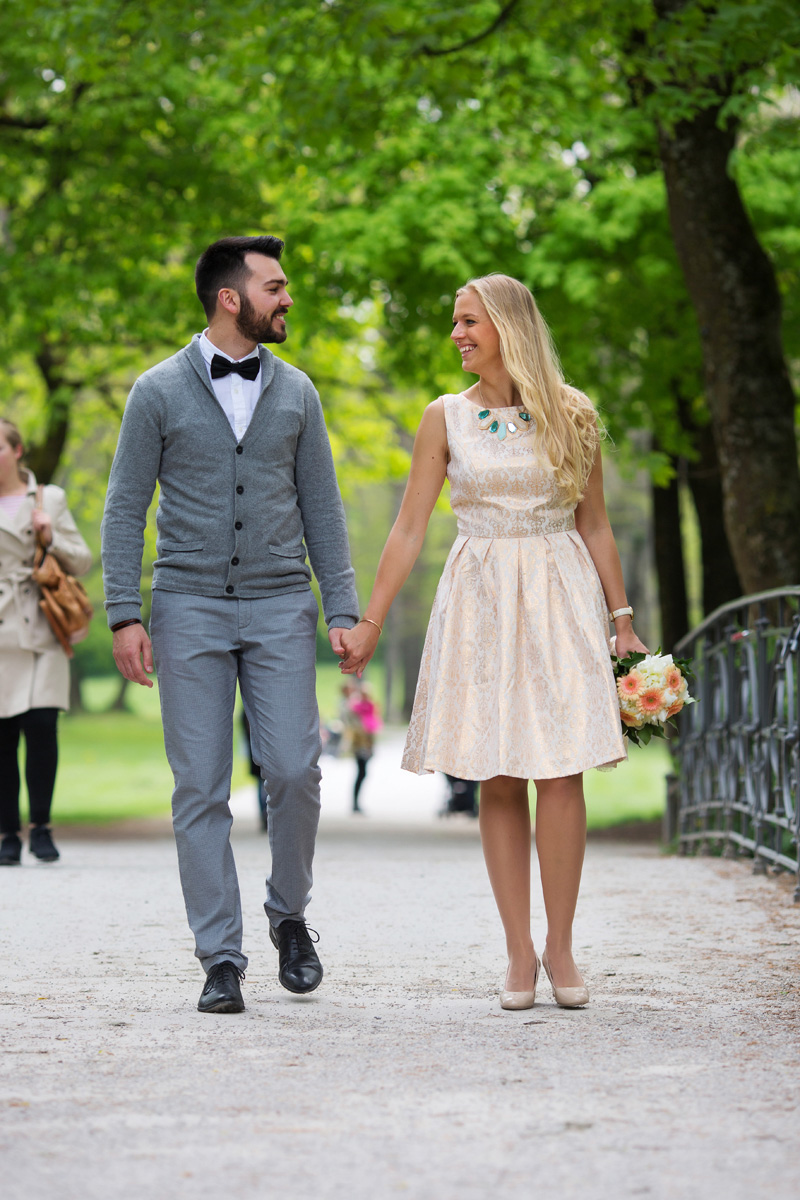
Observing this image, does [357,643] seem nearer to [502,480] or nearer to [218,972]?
[502,480]

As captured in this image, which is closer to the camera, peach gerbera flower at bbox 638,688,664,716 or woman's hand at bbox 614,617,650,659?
peach gerbera flower at bbox 638,688,664,716

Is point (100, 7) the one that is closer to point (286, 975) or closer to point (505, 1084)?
point (286, 975)

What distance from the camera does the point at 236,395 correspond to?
15.3ft

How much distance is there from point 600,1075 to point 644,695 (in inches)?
52.9

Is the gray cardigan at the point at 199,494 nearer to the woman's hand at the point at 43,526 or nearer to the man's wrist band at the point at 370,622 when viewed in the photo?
the man's wrist band at the point at 370,622

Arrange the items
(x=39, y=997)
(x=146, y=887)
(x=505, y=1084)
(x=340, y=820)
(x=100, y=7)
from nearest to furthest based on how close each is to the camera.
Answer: (x=505, y=1084), (x=39, y=997), (x=146, y=887), (x=100, y=7), (x=340, y=820)

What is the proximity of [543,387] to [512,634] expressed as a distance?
741 millimetres

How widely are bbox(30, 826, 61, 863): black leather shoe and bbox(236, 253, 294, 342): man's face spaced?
425cm

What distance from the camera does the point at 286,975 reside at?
4543 millimetres

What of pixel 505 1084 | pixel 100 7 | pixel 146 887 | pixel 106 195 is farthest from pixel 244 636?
pixel 106 195

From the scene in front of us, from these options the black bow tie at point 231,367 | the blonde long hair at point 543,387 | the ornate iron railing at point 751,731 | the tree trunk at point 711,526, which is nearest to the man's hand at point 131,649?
the black bow tie at point 231,367

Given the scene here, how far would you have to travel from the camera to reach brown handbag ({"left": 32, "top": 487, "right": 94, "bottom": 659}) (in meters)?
7.89

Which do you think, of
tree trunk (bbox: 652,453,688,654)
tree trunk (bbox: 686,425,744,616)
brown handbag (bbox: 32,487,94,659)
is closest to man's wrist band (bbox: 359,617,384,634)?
brown handbag (bbox: 32,487,94,659)

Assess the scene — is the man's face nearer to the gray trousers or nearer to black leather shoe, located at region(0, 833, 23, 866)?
the gray trousers
